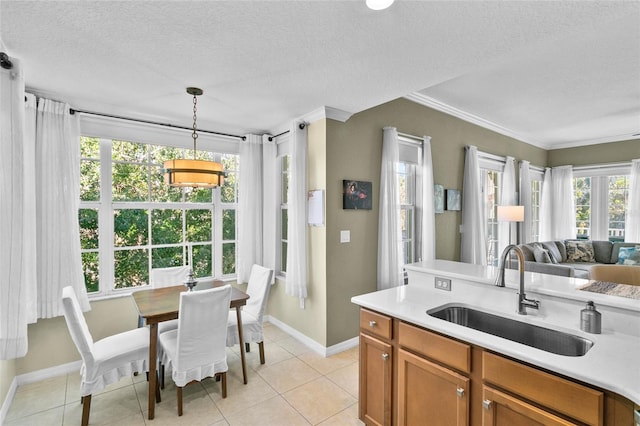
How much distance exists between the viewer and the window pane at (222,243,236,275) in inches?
160

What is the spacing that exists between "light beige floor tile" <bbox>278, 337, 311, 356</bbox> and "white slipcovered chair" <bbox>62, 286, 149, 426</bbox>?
145 centimetres

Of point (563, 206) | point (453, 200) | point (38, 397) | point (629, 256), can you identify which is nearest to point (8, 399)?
point (38, 397)

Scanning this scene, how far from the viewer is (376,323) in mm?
1950

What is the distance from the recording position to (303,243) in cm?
335

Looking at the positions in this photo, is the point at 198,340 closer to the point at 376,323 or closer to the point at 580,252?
the point at 376,323

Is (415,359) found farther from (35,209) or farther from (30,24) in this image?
(35,209)

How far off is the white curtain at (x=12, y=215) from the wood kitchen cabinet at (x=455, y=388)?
237 centimetres

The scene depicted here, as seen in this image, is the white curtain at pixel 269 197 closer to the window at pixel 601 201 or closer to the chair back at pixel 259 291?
the chair back at pixel 259 291

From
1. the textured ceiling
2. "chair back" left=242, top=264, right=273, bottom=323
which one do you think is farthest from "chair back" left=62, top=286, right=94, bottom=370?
the textured ceiling

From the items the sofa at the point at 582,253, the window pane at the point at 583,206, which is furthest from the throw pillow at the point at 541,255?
the window pane at the point at 583,206

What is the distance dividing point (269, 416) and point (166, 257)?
2199 mm

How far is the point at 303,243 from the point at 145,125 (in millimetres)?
2173

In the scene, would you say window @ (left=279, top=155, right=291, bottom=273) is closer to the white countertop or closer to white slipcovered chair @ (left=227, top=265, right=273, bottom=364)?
white slipcovered chair @ (left=227, top=265, right=273, bottom=364)

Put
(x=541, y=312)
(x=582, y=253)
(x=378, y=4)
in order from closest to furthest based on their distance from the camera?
1. (x=378, y=4)
2. (x=541, y=312)
3. (x=582, y=253)
